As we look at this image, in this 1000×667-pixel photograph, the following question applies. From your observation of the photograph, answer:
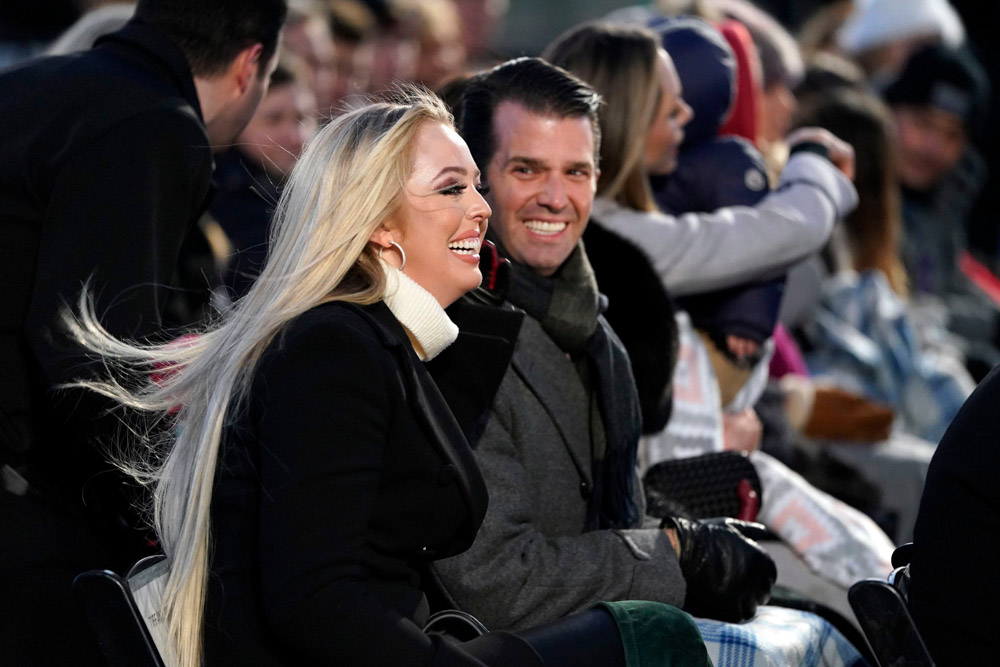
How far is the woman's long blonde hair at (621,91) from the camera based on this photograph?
394 centimetres

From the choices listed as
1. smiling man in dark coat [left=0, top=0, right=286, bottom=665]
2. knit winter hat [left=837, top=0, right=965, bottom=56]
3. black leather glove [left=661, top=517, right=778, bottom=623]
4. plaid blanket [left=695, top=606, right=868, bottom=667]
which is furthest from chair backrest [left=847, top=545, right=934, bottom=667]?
knit winter hat [left=837, top=0, right=965, bottom=56]

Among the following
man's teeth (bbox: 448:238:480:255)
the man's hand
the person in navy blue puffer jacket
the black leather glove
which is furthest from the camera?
the man's hand

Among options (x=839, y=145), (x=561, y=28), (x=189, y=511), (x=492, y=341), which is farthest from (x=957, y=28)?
(x=189, y=511)

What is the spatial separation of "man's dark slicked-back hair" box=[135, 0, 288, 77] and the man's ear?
14 mm

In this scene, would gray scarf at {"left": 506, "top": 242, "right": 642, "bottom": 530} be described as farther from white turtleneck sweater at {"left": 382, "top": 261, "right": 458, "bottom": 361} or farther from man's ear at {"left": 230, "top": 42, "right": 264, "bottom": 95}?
man's ear at {"left": 230, "top": 42, "right": 264, "bottom": 95}

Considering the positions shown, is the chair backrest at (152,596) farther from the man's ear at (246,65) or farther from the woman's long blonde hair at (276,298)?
the man's ear at (246,65)

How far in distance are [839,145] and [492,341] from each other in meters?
2.23

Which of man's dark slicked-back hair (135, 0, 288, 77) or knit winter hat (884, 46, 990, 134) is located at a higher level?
man's dark slicked-back hair (135, 0, 288, 77)

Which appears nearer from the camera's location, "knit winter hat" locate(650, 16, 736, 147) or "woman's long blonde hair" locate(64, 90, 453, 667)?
"woman's long blonde hair" locate(64, 90, 453, 667)

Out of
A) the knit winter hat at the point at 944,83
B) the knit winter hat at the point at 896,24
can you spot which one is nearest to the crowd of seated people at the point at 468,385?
the knit winter hat at the point at 944,83

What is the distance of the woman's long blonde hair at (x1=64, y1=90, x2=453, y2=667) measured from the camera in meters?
2.44

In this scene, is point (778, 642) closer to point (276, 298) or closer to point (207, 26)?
point (276, 298)

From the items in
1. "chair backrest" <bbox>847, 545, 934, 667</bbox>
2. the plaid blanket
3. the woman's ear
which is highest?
the woman's ear

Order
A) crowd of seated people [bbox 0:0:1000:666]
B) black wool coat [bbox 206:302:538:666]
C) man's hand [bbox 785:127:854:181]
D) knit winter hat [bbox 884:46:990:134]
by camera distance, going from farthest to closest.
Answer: knit winter hat [bbox 884:46:990:134] → man's hand [bbox 785:127:854:181] → crowd of seated people [bbox 0:0:1000:666] → black wool coat [bbox 206:302:538:666]
